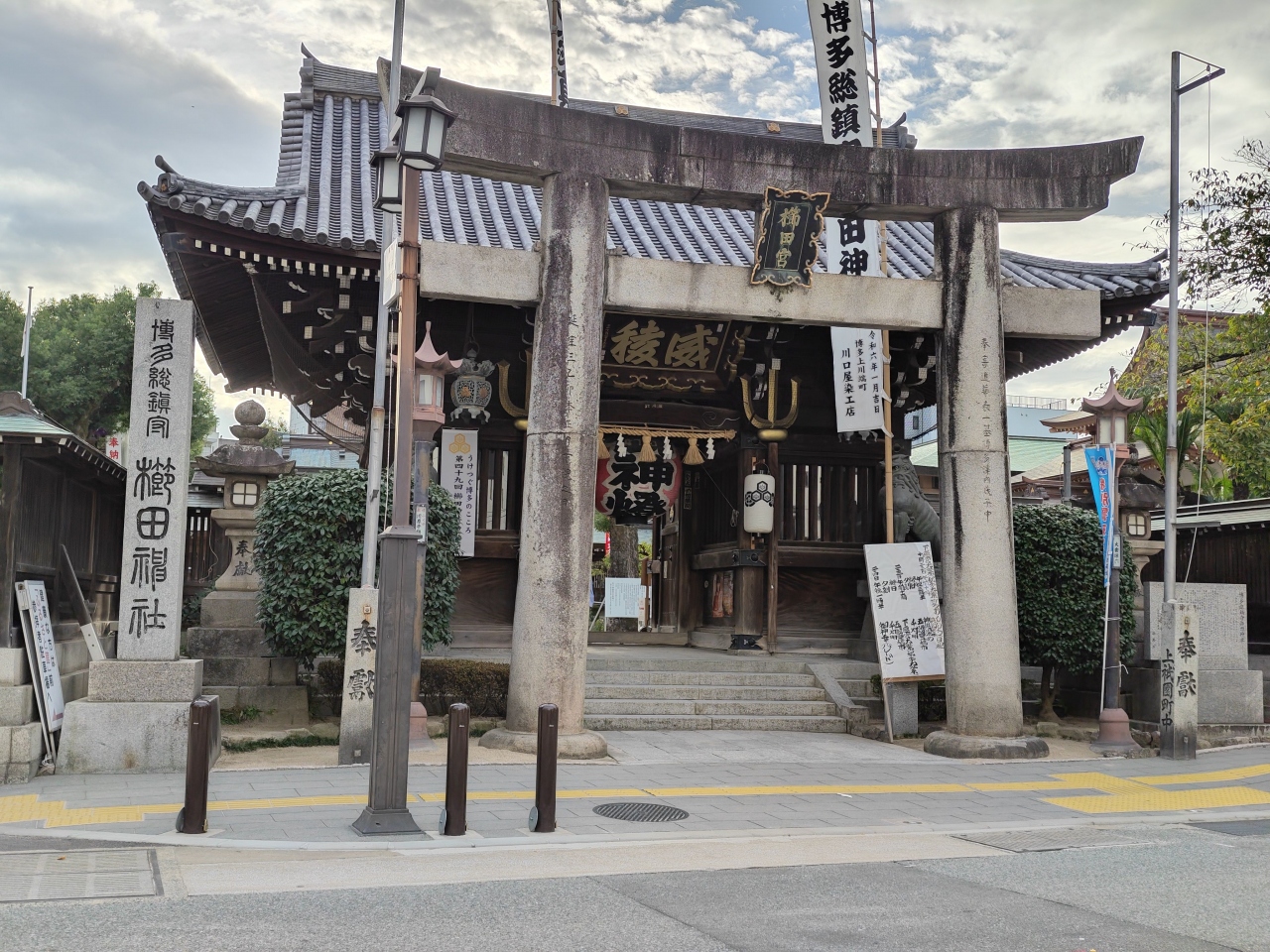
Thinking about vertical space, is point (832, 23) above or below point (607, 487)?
above

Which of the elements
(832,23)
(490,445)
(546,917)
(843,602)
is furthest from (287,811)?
(832,23)

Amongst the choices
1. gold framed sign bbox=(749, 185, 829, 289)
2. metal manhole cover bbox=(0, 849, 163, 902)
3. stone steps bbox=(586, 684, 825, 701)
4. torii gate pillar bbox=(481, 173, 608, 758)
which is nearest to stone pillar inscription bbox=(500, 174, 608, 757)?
torii gate pillar bbox=(481, 173, 608, 758)

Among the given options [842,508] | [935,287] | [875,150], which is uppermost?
[875,150]

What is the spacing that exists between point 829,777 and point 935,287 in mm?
6331

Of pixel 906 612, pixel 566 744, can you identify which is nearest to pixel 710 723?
pixel 906 612

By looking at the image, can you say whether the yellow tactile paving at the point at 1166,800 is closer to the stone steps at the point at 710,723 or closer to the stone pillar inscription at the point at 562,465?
the stone steps at the point at 710,723

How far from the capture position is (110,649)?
13.8 metres

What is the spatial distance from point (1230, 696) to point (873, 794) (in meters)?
7.83

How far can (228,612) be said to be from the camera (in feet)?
45.6

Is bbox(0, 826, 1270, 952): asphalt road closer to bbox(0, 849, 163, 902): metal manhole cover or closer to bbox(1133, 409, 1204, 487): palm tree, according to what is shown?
bbox(0, 849, 163, 902): metal manhole cover

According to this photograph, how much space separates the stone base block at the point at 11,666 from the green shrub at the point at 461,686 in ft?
16.4

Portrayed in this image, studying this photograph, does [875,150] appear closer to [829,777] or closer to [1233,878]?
[829,777]

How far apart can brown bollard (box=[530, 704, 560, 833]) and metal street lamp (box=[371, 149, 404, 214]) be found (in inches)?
172

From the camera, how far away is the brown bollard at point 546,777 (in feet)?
27.6
